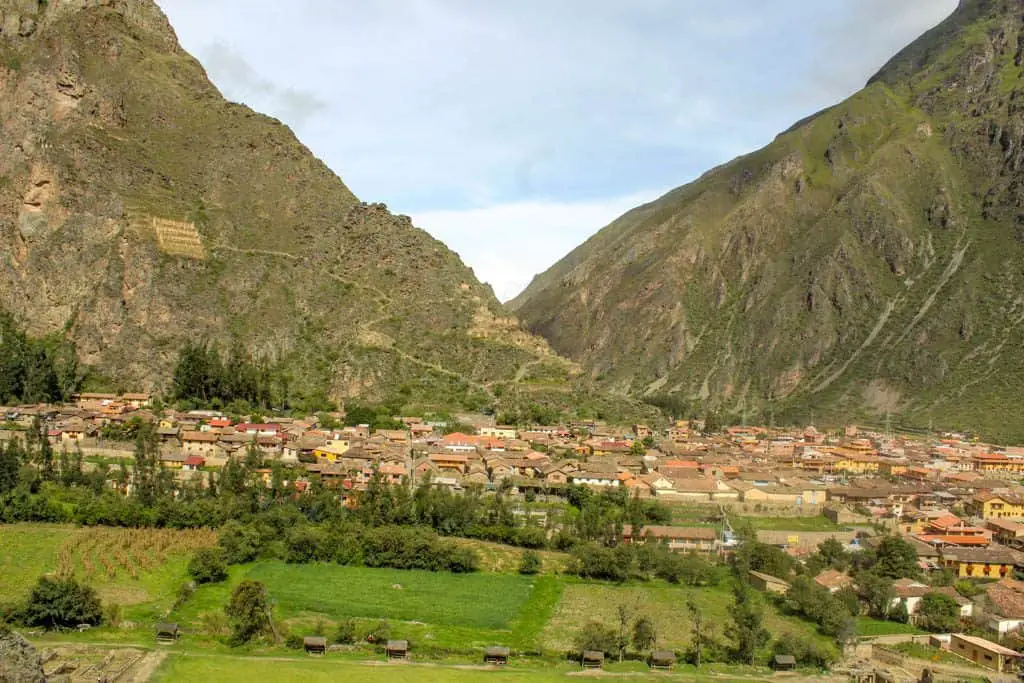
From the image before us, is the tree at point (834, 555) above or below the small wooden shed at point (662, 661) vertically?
above

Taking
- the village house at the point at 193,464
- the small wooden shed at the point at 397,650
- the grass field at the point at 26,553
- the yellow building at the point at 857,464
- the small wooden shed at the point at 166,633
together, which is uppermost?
the village house at the point at 193,464

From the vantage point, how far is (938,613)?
154 feet

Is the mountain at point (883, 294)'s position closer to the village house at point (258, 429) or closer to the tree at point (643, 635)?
the village house at point (258, 429)

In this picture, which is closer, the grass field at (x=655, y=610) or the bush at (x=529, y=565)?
the grass field at (x=655, y=610)

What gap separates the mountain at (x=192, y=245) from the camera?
99.1 meters

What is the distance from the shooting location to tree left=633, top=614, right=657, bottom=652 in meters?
40.8

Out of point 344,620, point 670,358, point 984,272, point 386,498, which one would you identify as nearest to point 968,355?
point 984,272

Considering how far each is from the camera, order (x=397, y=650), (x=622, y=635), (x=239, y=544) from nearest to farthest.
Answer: (x=397, y=650) → (x=622, y=635) → (x=239, y=544)

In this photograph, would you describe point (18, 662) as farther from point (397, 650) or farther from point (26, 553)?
point (26, 553)

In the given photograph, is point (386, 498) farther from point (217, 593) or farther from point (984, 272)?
point (984, 272)

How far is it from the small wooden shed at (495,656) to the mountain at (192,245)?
199 ft

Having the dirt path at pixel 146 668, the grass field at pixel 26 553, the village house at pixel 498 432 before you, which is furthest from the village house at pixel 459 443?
the dirt path at pixel 146 668

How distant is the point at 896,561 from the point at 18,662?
42884 mm

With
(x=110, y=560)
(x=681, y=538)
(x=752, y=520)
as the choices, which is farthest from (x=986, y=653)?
(x=110, y=560)
